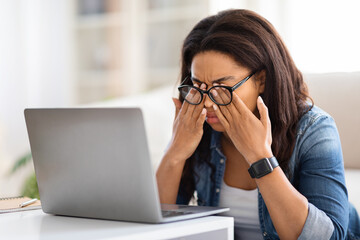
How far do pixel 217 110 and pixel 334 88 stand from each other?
566 mm

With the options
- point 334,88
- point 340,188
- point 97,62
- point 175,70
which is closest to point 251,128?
point 340,188

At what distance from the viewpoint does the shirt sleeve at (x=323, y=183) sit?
1.12 meters

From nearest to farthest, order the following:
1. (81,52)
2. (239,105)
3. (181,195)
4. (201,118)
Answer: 1. (239,105)
2. (201,118)
3. (181,195)
4. (81,52)

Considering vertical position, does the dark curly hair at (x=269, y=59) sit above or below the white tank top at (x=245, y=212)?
above

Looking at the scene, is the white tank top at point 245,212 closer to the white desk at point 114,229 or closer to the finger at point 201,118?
the finger at point 201,118

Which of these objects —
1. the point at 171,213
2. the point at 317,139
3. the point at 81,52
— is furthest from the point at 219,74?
the point at 81,52

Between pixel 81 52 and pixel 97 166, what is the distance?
3.22 meters

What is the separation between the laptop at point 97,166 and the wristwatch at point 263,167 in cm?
15

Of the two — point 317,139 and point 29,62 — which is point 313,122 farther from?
point 29,62

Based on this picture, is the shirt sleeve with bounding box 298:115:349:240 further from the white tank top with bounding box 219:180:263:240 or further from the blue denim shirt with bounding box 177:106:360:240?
the white tank top with bounding box 219:180:263:240

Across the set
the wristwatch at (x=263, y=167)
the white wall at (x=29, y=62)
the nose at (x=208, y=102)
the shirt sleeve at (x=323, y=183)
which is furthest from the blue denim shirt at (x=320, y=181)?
the white wall at (x=29, y=62)

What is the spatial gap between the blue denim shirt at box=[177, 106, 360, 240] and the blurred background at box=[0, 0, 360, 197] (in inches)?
70.5

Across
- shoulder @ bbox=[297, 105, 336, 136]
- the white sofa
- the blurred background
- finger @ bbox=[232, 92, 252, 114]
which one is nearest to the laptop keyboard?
finger @ bbox=[232, 92, 252, 114]

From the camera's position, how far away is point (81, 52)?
4.07 metres
